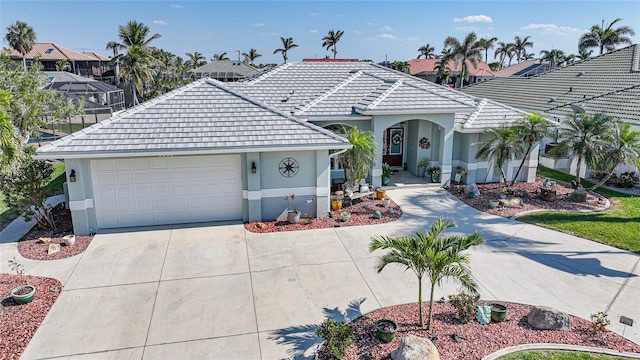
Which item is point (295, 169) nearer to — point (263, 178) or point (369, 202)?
point (263, 178)

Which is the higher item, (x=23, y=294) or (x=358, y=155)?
(x=358, y=155)

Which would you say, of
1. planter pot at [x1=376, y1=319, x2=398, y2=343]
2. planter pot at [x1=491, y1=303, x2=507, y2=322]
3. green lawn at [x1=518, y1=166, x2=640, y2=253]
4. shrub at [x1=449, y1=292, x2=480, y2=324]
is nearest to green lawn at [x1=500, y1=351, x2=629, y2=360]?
planter pot at [x1=491, y1=303, x2=507, y2=322]

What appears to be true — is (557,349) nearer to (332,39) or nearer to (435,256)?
(435,256)

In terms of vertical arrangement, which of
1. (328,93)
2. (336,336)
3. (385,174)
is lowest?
(336,336)

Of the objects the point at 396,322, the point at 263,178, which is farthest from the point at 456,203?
the point at 396,322

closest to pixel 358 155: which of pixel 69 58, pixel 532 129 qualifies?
pixel 532 129

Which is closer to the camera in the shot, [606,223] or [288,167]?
[288,167]
